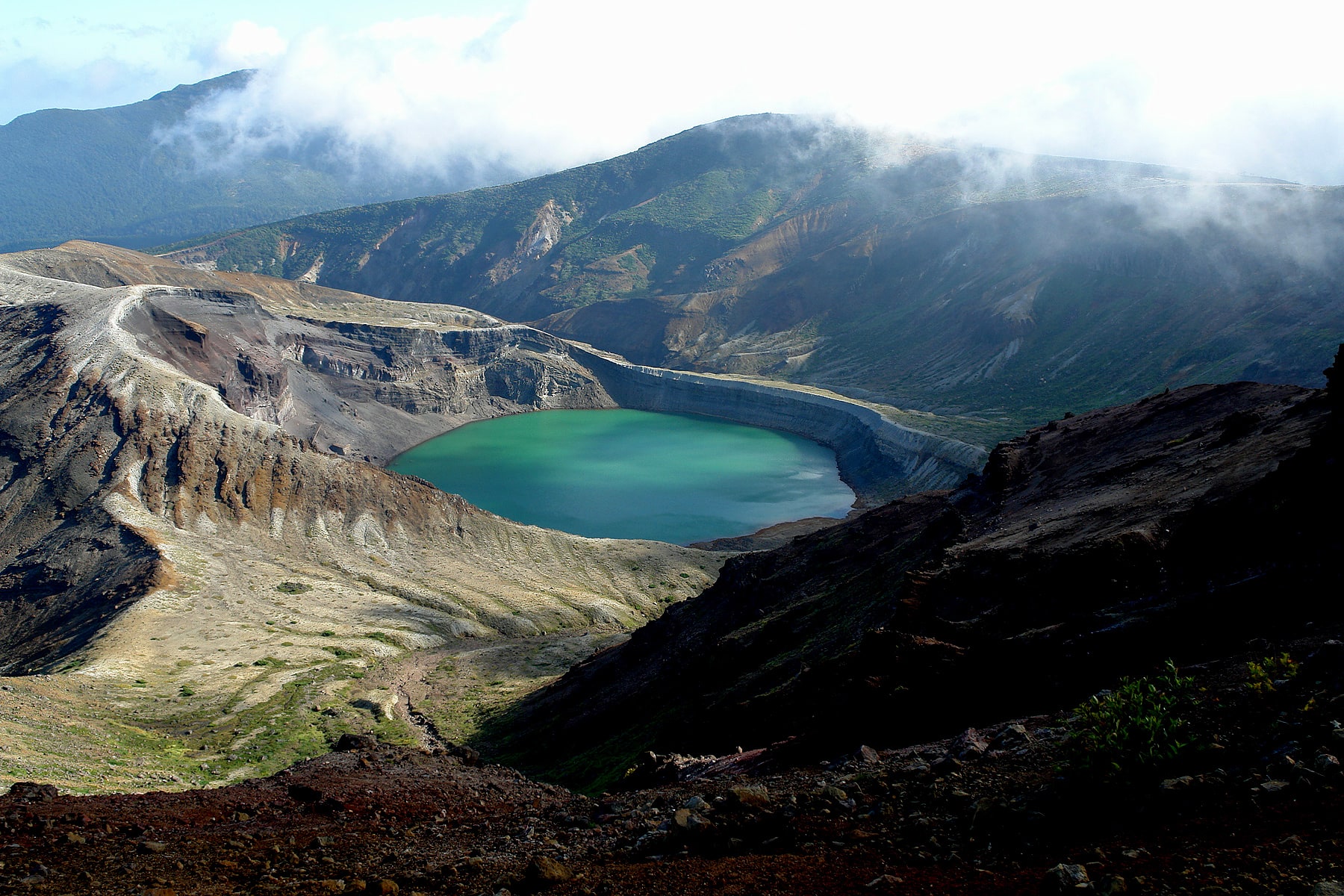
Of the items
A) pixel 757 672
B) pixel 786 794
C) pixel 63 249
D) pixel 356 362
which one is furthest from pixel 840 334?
pixel 786 794

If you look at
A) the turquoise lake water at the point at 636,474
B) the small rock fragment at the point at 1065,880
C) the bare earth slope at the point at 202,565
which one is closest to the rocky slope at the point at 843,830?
the small rock fragment at the point at 1065,880

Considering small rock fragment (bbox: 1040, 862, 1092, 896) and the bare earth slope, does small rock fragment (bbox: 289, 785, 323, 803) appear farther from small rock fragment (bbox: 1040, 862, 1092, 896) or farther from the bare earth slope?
small rock fragment (bbox: 1040, 862, 1092, 896)

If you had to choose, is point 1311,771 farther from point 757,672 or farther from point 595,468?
point 595,468

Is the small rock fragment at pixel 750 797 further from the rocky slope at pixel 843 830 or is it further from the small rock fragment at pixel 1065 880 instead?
the small rock fragment at pixel 1065 880

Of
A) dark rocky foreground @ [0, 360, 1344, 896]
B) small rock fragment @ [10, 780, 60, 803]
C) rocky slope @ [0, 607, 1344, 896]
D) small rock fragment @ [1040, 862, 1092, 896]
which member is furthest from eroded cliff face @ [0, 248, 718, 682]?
small rock fragment @ [1040, 862, 1092, 896]

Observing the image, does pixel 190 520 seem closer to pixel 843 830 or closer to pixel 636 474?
pixel 636 474

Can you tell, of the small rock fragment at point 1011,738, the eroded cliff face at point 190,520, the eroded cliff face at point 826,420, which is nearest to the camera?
the small rock fragment at point 1011,738
